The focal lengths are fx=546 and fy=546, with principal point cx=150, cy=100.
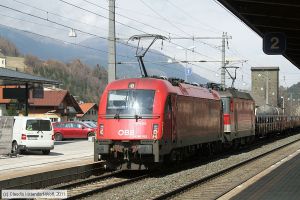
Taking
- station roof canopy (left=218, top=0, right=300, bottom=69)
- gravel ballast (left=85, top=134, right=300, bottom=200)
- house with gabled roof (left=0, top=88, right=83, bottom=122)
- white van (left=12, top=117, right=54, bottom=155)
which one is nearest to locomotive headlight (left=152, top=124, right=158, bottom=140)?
gravel ballast (left=85, top=134, right=300, bottom=200)

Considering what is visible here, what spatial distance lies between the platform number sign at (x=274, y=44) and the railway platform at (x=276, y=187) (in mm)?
3383

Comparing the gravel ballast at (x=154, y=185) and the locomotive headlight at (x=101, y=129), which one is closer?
the gravel ballast at (x=154, y=185)

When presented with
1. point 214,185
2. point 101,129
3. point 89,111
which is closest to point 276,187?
point 214,185

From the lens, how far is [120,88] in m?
17.0

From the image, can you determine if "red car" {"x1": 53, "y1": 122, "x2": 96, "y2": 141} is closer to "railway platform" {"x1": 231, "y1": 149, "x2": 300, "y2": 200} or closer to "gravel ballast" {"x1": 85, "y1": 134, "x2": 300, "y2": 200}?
"gravel ballast" {"x1": 85, "y1": 134, "x2": 300, "y2": 200}

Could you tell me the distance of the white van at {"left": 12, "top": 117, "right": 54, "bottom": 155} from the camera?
2334 cm

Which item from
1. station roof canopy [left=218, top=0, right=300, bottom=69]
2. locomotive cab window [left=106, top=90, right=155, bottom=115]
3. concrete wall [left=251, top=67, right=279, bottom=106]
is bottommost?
locomotive cab window [left=106, top=90, right=155, bottom=115]

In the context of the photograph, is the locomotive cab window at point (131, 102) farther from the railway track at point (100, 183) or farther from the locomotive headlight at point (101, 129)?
the railway track at point (100, 183)

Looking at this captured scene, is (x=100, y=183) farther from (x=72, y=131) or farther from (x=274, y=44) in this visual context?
(x=72, y=131)

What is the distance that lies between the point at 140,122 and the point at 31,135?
29.0 ft

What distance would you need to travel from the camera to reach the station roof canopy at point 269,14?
1411 cm

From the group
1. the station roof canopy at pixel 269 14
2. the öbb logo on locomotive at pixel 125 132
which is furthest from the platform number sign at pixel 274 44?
the öbb logo on locomotive at pixel 125 132

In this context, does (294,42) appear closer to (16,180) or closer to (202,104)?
(202,104)

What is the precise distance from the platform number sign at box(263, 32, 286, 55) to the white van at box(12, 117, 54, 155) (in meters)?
12.1
